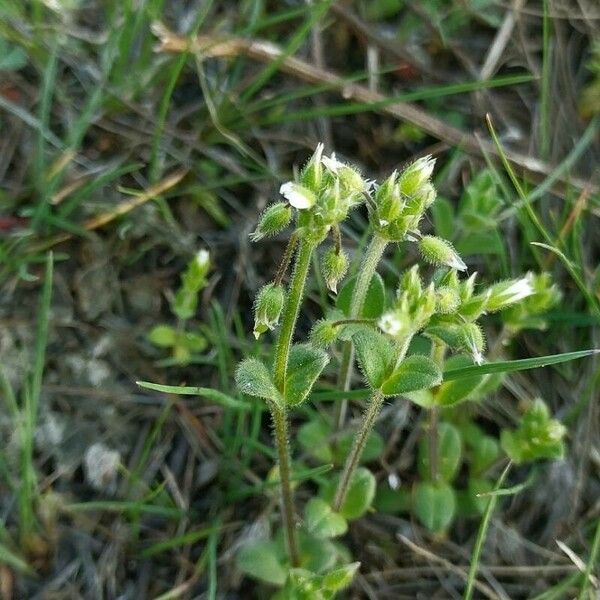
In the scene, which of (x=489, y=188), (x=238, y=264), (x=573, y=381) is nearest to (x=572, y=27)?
(x=489, y=188)

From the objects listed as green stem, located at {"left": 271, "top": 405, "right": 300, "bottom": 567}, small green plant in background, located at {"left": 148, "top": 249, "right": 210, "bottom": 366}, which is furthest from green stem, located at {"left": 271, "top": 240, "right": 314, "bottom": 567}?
small green plant in background, located at {"left": 148, "top": 249, "right": 210, "bottom": 366}

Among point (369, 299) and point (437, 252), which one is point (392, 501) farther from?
point (437, 252)

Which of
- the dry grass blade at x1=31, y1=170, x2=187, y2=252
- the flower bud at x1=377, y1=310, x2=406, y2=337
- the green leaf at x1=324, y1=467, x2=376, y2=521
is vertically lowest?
the green leaf at x1=324, y1=467, x2=376, y2=521

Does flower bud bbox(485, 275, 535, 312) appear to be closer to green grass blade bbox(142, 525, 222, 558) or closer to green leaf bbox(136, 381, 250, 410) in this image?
green leaf bbox(136, 381, 250, 410)

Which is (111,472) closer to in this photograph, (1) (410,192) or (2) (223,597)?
(2) (223,597)

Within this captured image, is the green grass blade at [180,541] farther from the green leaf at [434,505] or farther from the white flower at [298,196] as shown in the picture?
the white flower at [298,196]

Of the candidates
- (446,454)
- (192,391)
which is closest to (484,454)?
(446,454)

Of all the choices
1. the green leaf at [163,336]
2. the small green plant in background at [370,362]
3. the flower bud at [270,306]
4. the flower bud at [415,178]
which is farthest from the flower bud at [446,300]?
the green leaf at [163,336]
